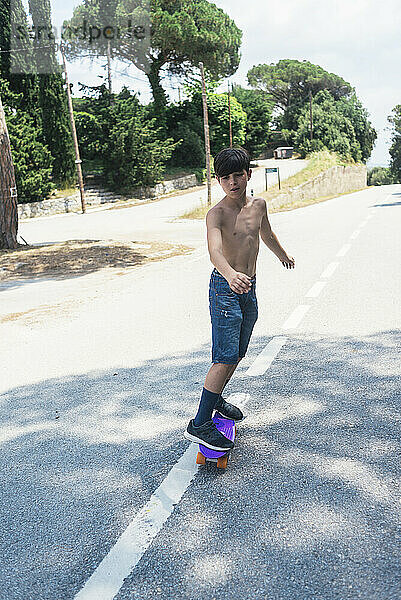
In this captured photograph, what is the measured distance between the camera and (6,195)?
14555 mm

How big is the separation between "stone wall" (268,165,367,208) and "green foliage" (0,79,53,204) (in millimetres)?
13002

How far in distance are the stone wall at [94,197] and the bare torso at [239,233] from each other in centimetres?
3062

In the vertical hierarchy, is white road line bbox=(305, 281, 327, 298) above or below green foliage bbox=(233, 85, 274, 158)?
below

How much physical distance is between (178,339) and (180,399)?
1823 millimetres

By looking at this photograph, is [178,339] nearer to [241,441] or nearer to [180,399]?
[180,399]

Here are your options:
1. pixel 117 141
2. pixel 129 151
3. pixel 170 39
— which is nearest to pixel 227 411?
pixel 117 141

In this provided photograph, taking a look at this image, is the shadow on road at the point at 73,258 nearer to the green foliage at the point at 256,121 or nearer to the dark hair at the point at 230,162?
the dark hair at the point at 230,162

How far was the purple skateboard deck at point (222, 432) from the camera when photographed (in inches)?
126

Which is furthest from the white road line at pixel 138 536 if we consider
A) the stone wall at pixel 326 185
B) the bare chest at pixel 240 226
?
the stone wall at pixel 326 185

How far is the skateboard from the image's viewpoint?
10.5 feet

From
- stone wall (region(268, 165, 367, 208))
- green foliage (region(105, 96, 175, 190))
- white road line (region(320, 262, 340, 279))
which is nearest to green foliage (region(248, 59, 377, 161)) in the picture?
stone wall (region(268, 165, 367, 208))

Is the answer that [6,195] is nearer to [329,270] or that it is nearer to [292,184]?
[329,270]

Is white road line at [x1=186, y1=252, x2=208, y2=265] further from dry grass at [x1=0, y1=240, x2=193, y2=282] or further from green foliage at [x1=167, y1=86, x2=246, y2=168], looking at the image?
green foliage at [x1=167, y1=86, x2=246, y2=168]

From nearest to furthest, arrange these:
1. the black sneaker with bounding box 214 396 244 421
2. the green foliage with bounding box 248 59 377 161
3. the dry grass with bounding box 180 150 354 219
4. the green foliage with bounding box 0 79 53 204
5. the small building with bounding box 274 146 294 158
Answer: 1. the black sneaker with bounding box 214 396 244 421
2. the dry grass with bounding box 180 150 354 219
3. the green foliage with bounding box 0 79 53 204
4. the small building with bounding box 274 146 294 158
5. the green foliage with bounding box 248 59 377 161
